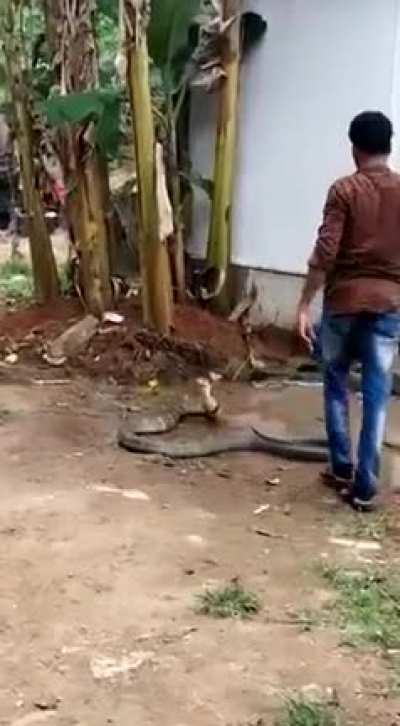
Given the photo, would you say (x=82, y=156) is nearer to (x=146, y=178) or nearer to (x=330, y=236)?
(x=146, y=178)

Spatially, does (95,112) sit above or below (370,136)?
below

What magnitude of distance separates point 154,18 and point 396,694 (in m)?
5.77

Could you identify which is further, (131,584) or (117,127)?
(117,127)

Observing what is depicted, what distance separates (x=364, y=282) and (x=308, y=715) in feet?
7.96

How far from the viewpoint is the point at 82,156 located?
29.0 feet

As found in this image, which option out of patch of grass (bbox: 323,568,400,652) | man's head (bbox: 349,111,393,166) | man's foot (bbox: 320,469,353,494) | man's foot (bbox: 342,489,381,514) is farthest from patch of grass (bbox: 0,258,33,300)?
patch of grass (bbox: 323,568,400,652)

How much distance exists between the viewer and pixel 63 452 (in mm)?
6621

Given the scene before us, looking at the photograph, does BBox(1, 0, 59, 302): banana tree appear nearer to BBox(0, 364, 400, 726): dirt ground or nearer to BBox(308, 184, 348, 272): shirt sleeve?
BBox(0, 364, 400, 726): dirt ground

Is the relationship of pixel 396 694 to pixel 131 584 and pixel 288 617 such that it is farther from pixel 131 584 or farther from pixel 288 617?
pixel 131 584

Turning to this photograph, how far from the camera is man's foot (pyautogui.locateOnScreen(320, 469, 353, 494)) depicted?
6.01 meters

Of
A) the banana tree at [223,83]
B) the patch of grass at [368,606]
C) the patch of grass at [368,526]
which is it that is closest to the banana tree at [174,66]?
the banana tree at [223,83]

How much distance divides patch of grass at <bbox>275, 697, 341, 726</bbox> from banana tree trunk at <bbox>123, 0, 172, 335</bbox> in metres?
5.04

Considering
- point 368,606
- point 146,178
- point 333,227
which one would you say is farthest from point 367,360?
point 146,178

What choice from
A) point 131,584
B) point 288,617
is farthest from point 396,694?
point 131,584
